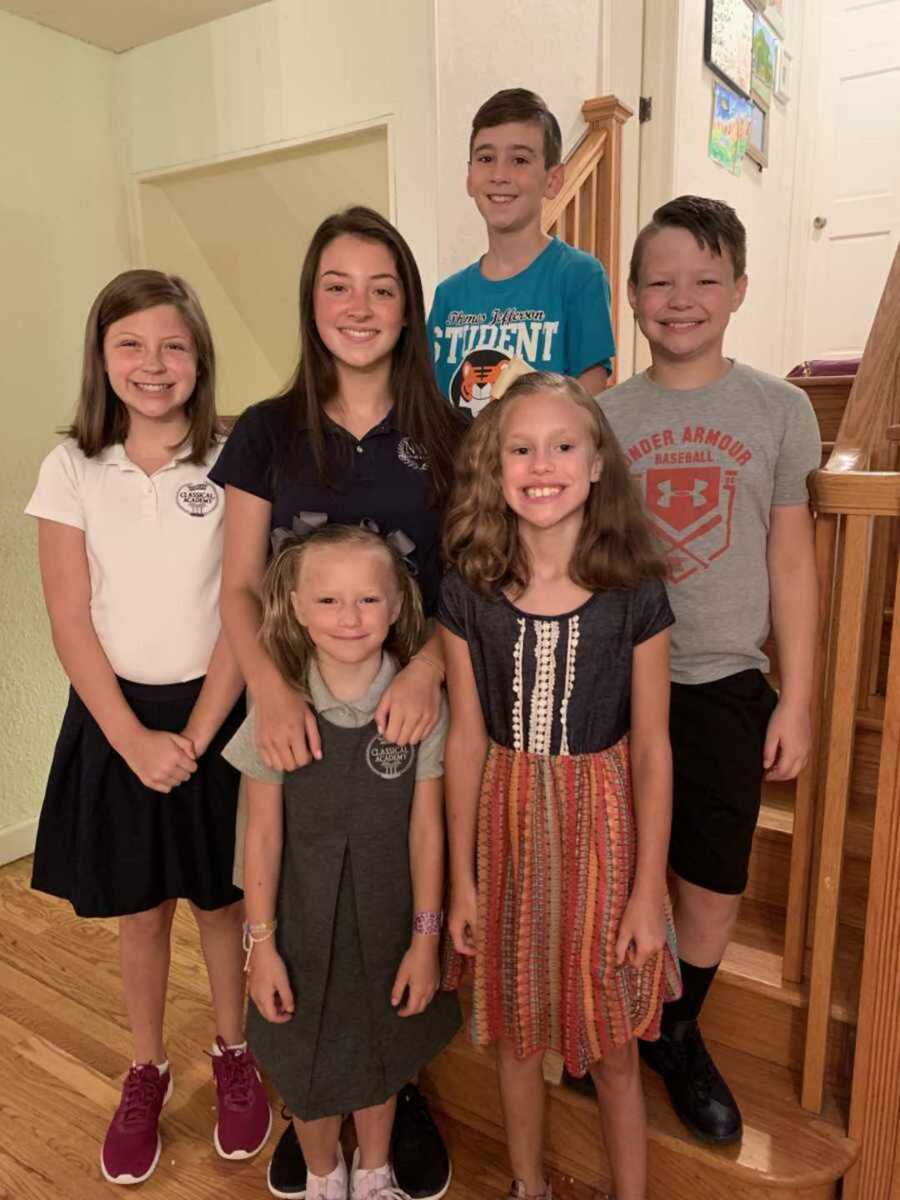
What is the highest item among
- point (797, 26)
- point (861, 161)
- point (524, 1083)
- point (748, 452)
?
point (797, 26)

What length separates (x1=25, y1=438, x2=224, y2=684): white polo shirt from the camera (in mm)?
1409

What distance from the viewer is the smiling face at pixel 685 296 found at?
1309 millimetres

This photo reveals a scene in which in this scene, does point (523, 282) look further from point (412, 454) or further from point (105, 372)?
point (105, 372)

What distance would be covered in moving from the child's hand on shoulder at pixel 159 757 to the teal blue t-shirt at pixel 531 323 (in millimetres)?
794

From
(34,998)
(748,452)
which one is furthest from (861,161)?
(34,998)

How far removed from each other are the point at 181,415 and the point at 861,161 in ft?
14.5

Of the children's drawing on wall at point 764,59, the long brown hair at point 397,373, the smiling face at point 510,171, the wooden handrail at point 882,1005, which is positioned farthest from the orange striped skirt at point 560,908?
the children's drawing on wall at point 764,59

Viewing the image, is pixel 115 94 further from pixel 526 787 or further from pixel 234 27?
pixel 526 787

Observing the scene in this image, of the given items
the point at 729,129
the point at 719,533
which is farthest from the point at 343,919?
the point at 729,129

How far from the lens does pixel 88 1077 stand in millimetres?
1734

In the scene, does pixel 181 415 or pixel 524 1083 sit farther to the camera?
pixel 181 415

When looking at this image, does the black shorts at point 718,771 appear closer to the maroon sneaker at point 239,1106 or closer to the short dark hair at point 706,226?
the short dark hair at point 706,226

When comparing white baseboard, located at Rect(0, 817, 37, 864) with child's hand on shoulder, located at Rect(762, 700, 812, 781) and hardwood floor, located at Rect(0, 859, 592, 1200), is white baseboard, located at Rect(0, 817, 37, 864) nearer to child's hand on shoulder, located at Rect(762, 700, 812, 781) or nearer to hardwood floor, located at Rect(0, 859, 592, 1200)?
hardwood floor, located at Rect(0, 859, 592, 1200)

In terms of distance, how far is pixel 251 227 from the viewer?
9.12 feet
